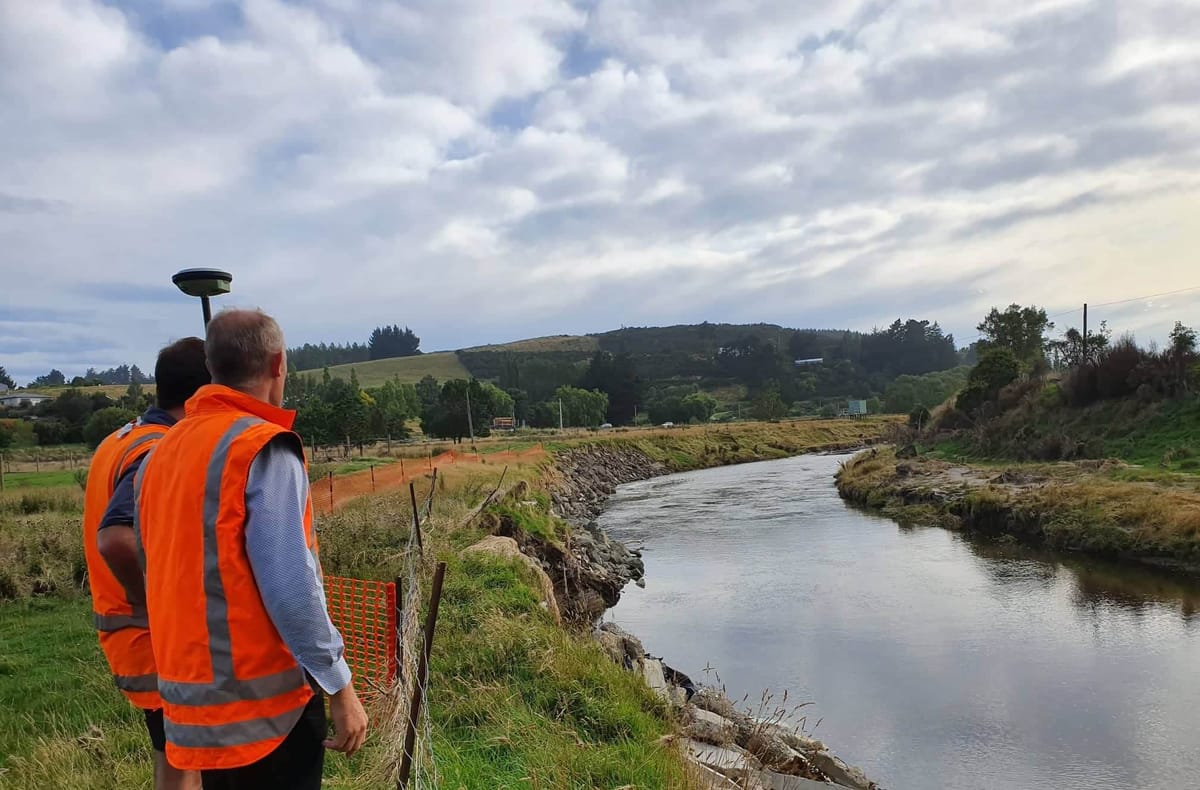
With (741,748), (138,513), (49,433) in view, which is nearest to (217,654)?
(138,513)

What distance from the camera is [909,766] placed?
27.3 ft

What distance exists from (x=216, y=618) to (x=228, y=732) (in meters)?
0.34

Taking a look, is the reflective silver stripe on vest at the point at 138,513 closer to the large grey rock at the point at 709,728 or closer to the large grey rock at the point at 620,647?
the large grey rock at the point at 709,728

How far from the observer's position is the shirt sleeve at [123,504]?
2.93m

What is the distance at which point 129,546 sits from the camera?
291 centimetres

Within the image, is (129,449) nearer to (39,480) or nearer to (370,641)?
(370,641)

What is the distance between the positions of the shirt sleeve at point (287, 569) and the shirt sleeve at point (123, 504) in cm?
107

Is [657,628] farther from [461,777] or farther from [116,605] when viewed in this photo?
[116,605]

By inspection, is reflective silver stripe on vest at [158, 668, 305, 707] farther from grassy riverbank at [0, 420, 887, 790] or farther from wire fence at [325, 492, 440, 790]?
grassy riverbank at [0, 420, 887, 790]

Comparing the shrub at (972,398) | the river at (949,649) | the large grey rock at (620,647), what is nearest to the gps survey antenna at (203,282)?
the large grey rock at (620,647)


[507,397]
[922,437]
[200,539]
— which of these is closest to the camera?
[200,539]

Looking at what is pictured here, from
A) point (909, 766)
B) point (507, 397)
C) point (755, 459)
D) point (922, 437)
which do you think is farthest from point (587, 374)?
point (909, 766)

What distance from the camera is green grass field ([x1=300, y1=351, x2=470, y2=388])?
Answer: 5221 inches

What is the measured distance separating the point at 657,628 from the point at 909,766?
5.68 metres
